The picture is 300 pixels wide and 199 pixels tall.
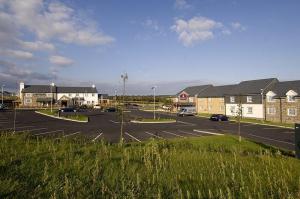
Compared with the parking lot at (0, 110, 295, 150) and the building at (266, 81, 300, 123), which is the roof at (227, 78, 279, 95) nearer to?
the building at (266, 81, 300, 123)

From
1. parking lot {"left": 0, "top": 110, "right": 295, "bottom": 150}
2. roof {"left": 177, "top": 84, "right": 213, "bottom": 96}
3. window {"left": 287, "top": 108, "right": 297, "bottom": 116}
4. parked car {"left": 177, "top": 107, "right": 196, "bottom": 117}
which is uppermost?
roof {"left": 177, "top": 84, "right": 213, "bottom": 96}

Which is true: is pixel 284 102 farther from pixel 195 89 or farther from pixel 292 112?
pixel 195 89

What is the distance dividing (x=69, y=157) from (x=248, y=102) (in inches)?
2208

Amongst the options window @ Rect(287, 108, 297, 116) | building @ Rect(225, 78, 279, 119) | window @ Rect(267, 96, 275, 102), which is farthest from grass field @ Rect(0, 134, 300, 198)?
building @ Rect(225, 78, 279, 119)

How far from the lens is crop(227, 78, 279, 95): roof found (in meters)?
59.3

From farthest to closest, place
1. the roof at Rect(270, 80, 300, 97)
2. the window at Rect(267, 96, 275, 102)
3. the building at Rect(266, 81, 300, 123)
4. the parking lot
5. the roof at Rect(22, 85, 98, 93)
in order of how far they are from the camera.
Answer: the roof at Rect(22, 85, 98, 93)
the window at Rect(267, 96, 275, 102)
the roof at Rect(270, 80, 300, 97)
the building at Rect(266, 81, 300, 123)
the parking lot

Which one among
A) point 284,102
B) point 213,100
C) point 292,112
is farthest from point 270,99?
point 213,100

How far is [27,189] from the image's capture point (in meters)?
7.11

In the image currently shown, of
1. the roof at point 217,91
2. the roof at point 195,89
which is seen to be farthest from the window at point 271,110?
the roof at point 195,89

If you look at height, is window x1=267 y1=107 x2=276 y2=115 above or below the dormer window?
below

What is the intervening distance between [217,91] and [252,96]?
14641 mm

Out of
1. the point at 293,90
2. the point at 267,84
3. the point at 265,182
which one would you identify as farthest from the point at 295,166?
the point at 267,84

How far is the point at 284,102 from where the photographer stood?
5191 centimetres

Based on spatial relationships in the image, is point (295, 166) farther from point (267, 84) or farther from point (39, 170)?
point (267, 84)
